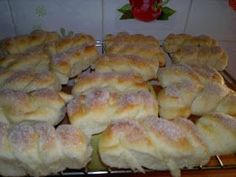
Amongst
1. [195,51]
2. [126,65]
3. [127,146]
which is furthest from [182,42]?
[127,146]

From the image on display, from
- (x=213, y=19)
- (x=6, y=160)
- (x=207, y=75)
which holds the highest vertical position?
(x=213, y=19)

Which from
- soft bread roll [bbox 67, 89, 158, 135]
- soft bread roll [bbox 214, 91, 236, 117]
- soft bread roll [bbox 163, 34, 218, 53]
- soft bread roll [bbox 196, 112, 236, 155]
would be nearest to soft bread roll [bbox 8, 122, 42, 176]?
soft bread roll [bbox 67, 89, 158, 135]

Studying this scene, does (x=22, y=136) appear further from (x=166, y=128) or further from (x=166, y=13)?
(x=166, y=13)

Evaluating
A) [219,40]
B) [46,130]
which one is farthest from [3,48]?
[219,40]

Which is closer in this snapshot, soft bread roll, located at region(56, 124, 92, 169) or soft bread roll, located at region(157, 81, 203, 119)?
soft bread roll, located at region(56, 124, 92, 169)

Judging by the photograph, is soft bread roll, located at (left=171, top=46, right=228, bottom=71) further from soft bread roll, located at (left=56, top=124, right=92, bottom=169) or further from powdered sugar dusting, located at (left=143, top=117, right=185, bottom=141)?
soft bread roll, located at (left=56, top=124, right=92, bottom=169)

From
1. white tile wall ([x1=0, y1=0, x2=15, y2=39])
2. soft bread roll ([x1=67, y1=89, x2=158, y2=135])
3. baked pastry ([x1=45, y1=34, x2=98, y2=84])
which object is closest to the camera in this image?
soft bread roll ([x1=67, y1=89, x2=158, y2=135])
